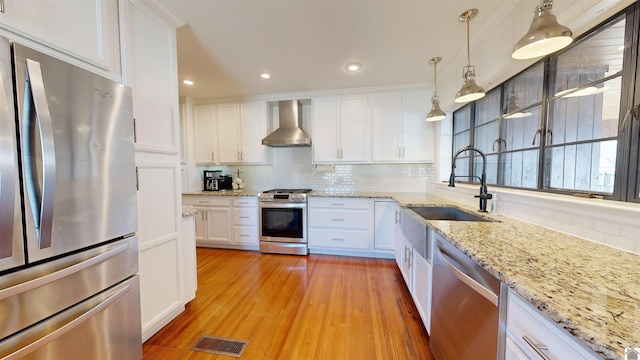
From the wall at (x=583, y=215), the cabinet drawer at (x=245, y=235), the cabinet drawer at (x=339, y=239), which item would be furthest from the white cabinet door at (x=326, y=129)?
the wall at (x=583, y=215)

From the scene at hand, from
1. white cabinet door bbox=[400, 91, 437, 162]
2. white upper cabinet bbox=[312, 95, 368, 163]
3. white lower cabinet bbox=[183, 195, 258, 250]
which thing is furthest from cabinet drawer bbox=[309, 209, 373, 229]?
white cabinet door bbox=[400, 91, 437, 162]

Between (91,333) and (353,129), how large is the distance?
123 inches

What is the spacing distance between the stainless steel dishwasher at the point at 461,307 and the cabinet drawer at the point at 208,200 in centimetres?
289

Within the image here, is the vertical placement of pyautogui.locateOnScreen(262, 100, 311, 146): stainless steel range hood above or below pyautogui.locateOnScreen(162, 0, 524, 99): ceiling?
below

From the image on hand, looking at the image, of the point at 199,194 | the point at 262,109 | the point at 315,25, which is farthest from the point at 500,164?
the point at 199,194

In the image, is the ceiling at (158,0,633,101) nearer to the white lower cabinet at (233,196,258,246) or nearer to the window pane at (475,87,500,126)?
the window pane at (475,87,500,126)

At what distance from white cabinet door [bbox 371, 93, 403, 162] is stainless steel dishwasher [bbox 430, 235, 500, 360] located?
2032mm

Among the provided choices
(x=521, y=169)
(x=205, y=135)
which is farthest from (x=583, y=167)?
(x=205, y=135)

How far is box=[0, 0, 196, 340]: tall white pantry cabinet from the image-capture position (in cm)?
106

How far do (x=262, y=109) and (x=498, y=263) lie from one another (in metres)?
3.44

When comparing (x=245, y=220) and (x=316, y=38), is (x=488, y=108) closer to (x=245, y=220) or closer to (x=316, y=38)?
(x=316, y=38)

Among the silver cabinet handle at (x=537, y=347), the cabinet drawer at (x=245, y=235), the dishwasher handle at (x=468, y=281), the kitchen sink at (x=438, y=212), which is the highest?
the kitchen sink at (x=438, y=212)

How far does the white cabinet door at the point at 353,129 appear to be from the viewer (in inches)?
129

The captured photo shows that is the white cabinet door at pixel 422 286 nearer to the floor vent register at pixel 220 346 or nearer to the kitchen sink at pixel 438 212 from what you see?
the kitchen sink at pixel 438 212
